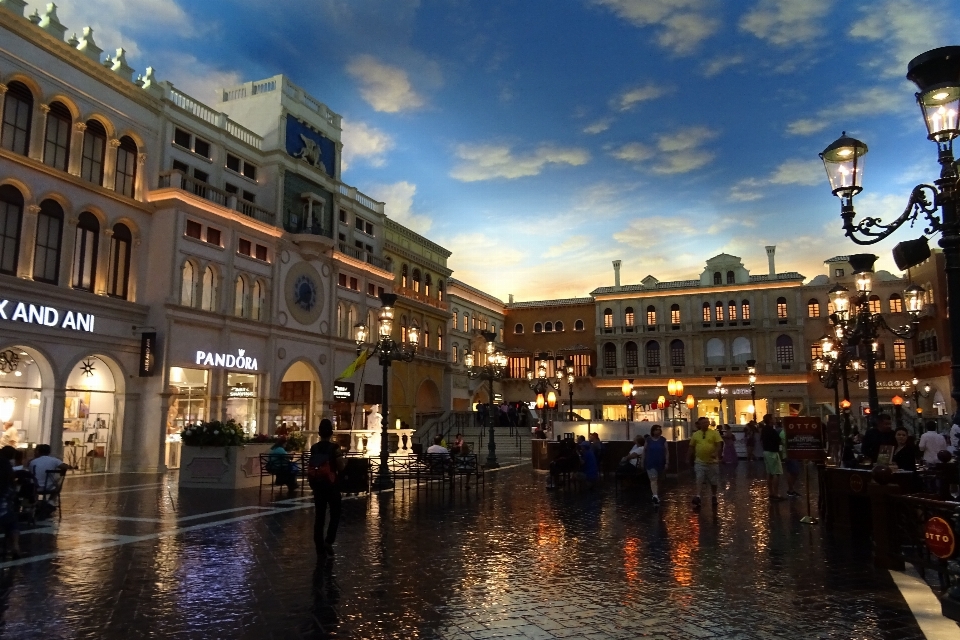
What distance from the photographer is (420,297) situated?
142 ft

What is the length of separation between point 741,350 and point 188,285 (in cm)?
4243

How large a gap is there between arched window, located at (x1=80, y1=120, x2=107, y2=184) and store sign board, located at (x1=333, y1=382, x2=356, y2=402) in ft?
46.8

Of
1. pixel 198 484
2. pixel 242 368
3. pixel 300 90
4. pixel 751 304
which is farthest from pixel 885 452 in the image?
pixel 751 304

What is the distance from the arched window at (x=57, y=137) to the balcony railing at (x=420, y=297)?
2052 centimetres

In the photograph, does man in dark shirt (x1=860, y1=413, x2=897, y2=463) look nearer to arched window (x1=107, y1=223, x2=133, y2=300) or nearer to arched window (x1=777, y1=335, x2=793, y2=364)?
arched window (x1=107, y1=223, x2=133, y2=300)

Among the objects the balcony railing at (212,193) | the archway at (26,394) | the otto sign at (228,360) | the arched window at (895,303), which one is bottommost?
the archway at (26,394)

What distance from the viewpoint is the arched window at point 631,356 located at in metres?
56.3

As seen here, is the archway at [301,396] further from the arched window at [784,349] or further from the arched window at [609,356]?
the arched window at [784,349]

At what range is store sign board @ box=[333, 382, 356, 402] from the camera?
33250 mm

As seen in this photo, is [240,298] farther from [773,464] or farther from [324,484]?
[773,464]

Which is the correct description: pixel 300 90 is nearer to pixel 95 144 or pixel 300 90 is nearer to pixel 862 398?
pixel 95 144

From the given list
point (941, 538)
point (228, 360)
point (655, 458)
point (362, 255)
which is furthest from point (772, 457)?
point (362, 255)

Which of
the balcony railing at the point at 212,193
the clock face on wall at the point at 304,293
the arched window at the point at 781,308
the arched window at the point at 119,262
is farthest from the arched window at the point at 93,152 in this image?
the arched window at the point at 781,308

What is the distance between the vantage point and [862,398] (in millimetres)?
A: 49062
